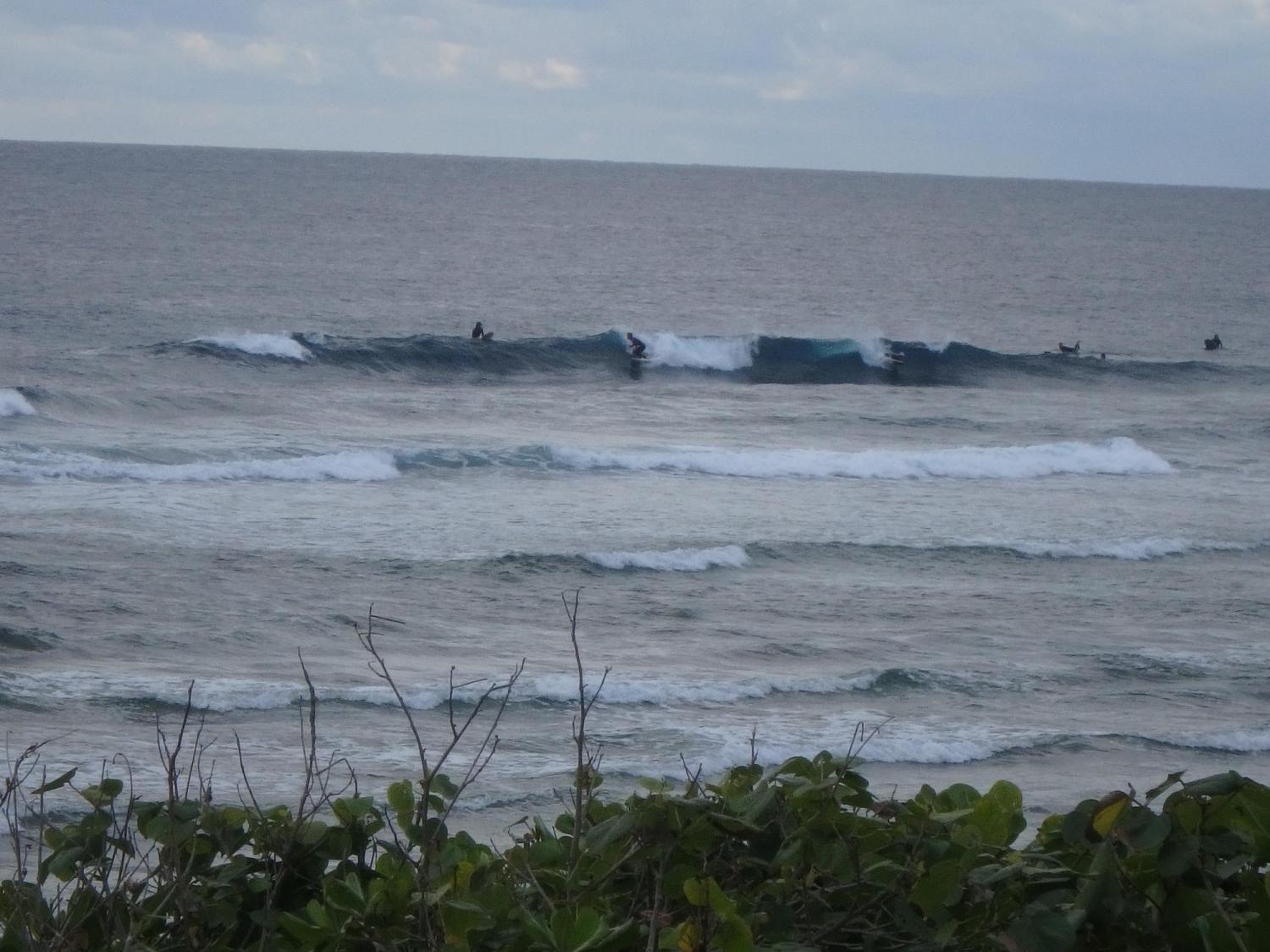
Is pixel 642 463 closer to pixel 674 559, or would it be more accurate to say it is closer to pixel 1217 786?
pixel 674 559

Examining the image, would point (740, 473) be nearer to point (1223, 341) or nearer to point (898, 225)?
point (1223, 341)

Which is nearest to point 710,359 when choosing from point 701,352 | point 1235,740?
point 701,352

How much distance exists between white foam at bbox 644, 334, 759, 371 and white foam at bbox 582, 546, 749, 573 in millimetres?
21409

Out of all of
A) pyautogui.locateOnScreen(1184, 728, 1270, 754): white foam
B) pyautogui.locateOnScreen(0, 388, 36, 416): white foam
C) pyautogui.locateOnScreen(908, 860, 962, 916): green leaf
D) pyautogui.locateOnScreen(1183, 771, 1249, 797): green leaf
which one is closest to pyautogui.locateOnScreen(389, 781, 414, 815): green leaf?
pyautogui.locateOnScreen(908, 860, 962, 916): green leaf

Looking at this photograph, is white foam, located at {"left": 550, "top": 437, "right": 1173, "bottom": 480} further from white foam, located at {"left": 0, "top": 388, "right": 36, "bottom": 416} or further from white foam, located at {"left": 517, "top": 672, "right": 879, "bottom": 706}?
white foam, located at {"left": 517, "top": 672, "right": 879, "bottom": 706}

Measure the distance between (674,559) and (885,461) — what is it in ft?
28.2

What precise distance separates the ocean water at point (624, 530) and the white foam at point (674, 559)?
0.28 ft

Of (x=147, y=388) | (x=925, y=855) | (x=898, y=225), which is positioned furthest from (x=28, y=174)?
(x=925, y=855)

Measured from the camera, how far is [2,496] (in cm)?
1856

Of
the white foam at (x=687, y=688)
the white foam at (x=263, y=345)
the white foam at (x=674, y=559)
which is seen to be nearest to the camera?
the white foam at (x=687, y=688)

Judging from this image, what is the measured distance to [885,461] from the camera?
80.0 feet

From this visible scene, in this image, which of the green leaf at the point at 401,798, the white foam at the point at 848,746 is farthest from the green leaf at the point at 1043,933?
the white foam at the point at 848,746

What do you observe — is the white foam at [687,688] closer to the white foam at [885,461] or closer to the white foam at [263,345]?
the white foam at [885,461]

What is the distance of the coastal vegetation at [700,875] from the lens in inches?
87.1
